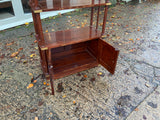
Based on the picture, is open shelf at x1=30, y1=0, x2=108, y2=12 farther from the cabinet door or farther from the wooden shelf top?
the cabinet door

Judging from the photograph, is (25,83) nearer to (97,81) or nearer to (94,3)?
(97,81)

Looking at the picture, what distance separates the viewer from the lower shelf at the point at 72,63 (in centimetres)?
235

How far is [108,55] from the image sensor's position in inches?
84.5

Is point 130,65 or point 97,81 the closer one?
point 97,81

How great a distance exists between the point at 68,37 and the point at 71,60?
574mm

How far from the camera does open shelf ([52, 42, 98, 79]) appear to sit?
93.3 inches

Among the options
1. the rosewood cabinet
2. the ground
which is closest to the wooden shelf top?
→ the rosewood cabinet

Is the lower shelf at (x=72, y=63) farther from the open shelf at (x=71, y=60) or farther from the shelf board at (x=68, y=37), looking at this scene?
the shelf board at (x=68, y=37)

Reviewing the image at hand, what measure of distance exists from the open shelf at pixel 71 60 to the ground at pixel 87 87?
13cm

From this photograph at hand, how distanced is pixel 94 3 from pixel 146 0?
765cm

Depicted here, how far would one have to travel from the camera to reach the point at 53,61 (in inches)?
101

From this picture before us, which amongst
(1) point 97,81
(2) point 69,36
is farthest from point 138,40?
(2) point 69,36

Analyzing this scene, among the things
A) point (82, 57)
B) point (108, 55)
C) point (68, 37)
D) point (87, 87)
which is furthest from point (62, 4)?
point (87, 87)

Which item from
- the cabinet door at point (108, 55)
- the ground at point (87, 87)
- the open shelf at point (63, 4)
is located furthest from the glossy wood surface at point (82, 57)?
the open shelf at point (63, 4)
